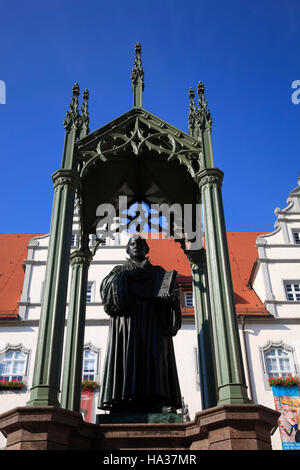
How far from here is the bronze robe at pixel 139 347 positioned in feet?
18.3

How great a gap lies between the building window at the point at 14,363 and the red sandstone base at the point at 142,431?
13.5 meters

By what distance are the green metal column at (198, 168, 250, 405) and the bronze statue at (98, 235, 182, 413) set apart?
0.78m

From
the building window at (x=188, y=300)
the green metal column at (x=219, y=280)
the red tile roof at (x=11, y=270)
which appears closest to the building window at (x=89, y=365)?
the red tile roof at (x=11, y=270)

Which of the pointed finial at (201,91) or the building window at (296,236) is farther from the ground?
the building window at (296,236)

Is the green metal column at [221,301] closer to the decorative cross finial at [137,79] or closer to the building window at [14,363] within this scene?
the decorative cross finial at [137,79]

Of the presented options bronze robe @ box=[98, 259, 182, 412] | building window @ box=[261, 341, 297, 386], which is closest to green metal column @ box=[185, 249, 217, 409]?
bronze robe @ box=[98, 259, 182, 412]

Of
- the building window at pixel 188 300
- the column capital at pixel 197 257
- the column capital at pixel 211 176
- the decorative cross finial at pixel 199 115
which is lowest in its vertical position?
the column capital at pixel 197 257

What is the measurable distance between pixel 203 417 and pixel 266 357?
1414cm

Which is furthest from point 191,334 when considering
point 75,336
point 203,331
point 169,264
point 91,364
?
point 75,336

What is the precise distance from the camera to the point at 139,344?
19.4 feet

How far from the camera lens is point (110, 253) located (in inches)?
812

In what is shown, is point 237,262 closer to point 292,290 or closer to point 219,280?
point 292,290
